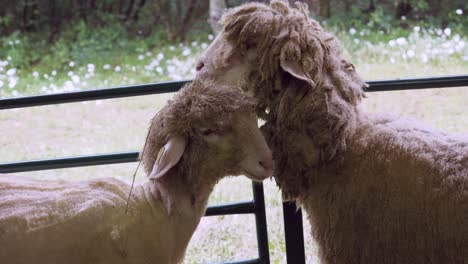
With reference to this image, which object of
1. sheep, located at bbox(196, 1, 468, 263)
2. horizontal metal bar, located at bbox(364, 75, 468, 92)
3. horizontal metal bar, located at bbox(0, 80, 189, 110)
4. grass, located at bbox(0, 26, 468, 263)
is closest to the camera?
sheep, located at bbox(196, 1, 468, 263)

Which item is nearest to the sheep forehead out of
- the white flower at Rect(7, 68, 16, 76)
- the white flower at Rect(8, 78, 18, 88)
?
the white flower at Rect(8, 78, 18, 88)

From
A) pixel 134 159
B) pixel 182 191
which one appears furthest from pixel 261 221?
pixel 182 191

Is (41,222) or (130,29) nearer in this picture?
(41,222)

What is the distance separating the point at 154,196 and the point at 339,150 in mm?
562

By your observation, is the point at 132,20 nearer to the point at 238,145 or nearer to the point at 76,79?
the point at 76,79

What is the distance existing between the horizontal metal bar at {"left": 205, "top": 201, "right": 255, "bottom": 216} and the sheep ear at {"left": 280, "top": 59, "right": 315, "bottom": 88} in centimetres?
66

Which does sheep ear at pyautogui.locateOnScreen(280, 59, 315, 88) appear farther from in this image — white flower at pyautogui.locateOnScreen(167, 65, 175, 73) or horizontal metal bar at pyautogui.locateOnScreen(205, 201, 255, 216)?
white flower at pyautogui.locateOnScreen(167, 65, 175, 73)

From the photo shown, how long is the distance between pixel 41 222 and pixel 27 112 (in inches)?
94.9

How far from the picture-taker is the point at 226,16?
205cm

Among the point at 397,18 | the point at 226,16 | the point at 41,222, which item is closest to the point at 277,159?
the point at 226,16

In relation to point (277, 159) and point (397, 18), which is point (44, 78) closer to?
point (397, 18)

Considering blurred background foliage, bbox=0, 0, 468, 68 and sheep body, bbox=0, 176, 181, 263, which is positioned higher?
sheep body, bbox=0, 176, 181, 263

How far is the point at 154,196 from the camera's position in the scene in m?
1.87

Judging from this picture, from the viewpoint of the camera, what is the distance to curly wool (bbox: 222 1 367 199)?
1917 mm
